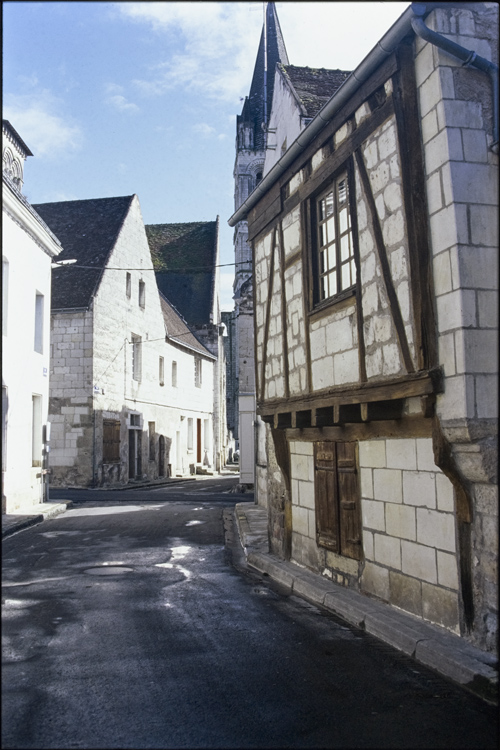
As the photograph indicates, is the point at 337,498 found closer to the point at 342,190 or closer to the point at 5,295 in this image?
the point at 342,190

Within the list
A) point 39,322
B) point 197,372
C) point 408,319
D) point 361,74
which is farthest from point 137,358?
point 408,319

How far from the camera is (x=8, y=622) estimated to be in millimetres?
5578

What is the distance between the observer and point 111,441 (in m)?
21.6

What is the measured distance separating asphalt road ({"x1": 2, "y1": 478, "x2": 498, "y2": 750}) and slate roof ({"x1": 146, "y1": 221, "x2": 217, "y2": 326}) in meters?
27.9

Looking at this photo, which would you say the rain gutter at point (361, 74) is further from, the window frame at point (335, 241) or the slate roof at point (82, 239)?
the slate roof at point (82, 239)

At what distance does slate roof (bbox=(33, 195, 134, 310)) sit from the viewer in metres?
21.3

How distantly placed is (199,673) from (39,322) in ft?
41.1

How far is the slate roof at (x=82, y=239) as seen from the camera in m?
21.3

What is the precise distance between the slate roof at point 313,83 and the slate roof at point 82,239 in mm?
10464

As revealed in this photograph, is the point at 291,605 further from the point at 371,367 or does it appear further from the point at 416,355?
the point at 416,355

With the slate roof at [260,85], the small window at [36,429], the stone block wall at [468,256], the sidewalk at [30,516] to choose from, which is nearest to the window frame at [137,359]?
the small window at [36,429]

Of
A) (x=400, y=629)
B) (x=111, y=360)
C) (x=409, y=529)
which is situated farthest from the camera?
(x=111, y=360)

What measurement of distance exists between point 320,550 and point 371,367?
2.57 meters

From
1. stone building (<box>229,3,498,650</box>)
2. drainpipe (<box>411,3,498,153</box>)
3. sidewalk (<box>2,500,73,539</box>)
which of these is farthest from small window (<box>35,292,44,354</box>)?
drainpipe (<box>411,3,498,153</box>)
